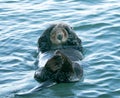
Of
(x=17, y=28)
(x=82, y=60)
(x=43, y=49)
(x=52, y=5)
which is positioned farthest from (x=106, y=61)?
(x=52, y=5)

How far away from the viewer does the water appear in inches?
349

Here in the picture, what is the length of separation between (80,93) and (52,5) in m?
5.53

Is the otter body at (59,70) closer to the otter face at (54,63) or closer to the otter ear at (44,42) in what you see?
the otter face at (54,63)

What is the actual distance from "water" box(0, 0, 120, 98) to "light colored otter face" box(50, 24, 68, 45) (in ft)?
1.91

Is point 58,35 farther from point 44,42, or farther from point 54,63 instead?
point 54,63

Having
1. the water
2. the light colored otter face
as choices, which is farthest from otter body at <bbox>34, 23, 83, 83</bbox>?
the water

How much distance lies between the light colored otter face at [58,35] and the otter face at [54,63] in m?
1.45

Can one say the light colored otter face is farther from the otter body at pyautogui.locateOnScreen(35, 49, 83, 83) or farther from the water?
A: the otter body at pyautogui.locateOnScreen(35, 49, 83, 83)

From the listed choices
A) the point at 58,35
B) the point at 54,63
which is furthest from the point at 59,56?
the point at 58,35

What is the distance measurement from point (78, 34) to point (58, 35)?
1794mm

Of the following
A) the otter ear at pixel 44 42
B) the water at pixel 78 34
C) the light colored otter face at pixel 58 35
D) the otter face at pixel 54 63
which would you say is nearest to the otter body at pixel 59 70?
the otter face at pixel 54 63

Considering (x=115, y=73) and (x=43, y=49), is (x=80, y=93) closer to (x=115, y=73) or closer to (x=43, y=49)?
(x=115, y=73)

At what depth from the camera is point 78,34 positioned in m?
11.8

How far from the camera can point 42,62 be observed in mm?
9680
